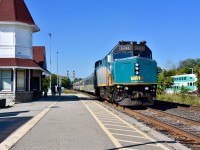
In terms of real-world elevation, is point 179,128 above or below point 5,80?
below

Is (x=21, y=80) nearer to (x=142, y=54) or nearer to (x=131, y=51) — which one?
(x=131, y=51)

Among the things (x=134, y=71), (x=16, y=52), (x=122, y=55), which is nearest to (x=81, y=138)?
(x=134, y=71)

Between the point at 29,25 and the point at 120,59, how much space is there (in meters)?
13.8

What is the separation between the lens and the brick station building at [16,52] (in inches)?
1266

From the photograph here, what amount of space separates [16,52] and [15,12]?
3.66 meters

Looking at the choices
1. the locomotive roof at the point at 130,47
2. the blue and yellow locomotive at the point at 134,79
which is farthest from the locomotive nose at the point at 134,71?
the locomotive roof at the point at 130,47

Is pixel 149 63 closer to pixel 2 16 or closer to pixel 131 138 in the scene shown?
pixel 131 138

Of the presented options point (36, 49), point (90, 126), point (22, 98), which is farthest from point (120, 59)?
point (36, 49)

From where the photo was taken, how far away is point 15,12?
111 feet

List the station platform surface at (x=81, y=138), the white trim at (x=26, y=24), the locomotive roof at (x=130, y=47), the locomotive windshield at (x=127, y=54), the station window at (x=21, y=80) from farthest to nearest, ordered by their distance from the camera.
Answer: the station window at (x=21, y=80), the white trim at (x=26, y=24), the locomotive roof at (x=130, y=47), the locomotive windshield at (x=127, y=54), the station platform surface at (x=81, y=138)

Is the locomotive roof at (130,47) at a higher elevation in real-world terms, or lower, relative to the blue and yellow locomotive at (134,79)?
higher

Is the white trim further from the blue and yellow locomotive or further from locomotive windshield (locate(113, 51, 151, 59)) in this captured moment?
the blue and yellow locomotive

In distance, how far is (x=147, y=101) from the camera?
75.7ft

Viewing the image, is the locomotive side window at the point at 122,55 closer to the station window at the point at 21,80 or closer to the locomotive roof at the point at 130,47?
the locomotive roof at the point at 130,47
